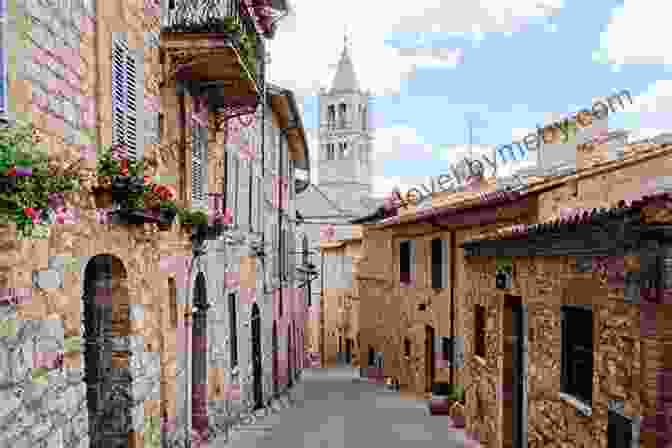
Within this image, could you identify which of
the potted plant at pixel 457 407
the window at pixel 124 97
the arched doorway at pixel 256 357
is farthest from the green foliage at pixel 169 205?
the arched doorway at pixel 256 357

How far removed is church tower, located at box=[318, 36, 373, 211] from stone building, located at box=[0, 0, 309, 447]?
199 feet

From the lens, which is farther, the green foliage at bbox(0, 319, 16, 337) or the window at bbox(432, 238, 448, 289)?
the window at bbox(432, 238, 448, 289)

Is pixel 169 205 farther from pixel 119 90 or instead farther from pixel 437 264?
pixel 437 264

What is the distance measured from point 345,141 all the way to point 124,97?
70302 millimetres

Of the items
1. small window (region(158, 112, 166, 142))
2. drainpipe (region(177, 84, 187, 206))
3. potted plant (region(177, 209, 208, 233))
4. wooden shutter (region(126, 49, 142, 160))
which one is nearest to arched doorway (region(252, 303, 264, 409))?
potted plant (region(177, 209, 208, 233))

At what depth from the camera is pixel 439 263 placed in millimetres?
16312

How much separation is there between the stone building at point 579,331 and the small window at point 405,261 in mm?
8271

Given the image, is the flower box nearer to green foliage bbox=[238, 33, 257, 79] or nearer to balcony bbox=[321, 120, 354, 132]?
green foliage bbox=[238, 33, 257, 79]

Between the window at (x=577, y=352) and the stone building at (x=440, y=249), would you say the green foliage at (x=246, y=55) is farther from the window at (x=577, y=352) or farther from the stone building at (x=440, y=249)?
the window at (x=577, y=352)

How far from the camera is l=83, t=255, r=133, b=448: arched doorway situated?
660 centimetres

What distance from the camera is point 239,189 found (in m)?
13.4

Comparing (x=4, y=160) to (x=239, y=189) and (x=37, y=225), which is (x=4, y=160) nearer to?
(x=37, y=225)

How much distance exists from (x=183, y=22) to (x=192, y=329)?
5167mm

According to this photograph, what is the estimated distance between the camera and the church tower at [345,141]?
7350cm
